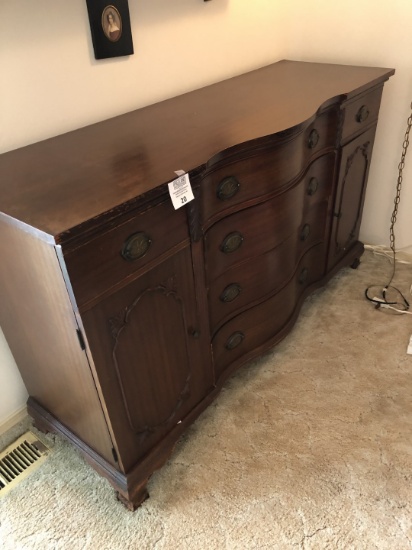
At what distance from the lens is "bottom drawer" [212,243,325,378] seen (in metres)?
1.51

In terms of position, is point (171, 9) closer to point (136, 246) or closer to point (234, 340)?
point (136, 246)

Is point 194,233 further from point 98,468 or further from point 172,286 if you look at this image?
point 98,468

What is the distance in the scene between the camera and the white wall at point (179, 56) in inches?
47.5

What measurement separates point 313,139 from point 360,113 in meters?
0.36

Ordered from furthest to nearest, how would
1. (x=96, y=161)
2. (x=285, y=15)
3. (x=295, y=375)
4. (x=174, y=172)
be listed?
1. (x=285, y=15)
2. (x=295, y=375)
3. (x=96, y=161)
4. (x=174, y=172)

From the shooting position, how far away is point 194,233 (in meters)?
1.13

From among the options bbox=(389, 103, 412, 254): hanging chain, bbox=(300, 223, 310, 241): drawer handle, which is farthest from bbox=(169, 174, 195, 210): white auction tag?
bbox=(389, 103, 412, 254): hanging chain

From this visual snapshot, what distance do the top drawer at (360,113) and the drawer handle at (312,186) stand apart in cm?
21

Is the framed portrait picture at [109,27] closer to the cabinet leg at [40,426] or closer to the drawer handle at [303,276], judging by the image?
the drawer handle at [303,276]

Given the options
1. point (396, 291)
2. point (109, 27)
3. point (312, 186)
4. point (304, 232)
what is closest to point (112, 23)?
point (109, 27)

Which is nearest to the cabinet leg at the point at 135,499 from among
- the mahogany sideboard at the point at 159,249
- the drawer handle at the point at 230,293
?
the mahogany sideboard at the point at 159,249

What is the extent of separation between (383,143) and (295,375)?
1.20 metres

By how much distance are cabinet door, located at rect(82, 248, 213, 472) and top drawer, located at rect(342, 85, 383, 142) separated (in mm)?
922

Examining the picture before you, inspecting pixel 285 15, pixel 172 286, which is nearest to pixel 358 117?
pixel 285 15
